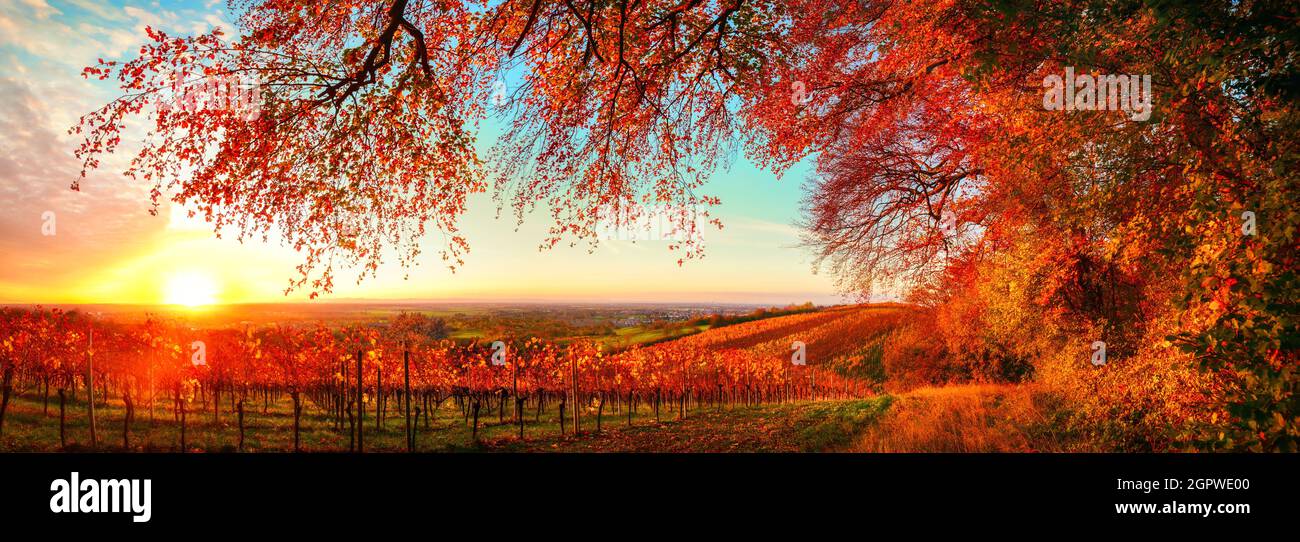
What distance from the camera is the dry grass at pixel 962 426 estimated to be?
10859 mm

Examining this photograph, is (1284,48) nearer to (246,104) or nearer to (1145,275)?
(1145,275)

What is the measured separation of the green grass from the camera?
35.4 ft

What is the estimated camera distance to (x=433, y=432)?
1514cm

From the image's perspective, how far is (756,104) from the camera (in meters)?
13.3

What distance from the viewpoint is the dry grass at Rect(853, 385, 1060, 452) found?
35.6 ft

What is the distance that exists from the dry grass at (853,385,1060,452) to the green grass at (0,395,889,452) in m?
0.73

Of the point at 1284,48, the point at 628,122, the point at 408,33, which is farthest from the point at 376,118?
the point at 1284,48

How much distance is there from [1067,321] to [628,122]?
1292 centimetres

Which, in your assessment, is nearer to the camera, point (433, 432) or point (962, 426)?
point (962, 426)

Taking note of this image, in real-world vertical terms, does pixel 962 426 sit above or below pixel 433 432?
above

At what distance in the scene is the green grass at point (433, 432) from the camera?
1080cm

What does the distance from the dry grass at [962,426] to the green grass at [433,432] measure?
726 millimetres

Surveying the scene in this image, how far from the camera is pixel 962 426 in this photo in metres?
12.1

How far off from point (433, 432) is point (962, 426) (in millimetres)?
11248
